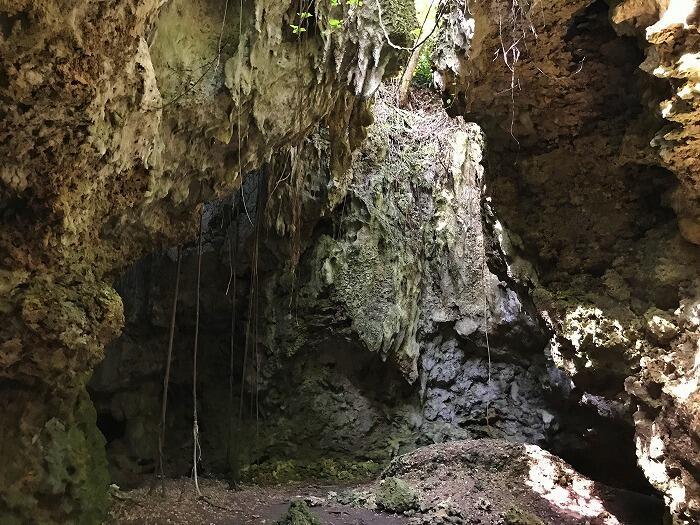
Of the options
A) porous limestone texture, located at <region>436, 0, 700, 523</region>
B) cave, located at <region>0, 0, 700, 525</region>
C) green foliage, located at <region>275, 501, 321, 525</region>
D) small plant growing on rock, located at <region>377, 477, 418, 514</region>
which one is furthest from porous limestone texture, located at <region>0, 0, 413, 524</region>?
small plant growing on rock, located at <region>377, 477, 418, 514</region>

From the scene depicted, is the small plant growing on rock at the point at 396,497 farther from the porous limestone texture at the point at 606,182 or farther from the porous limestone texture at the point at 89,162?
the porous limestone texture at the point at 89,162

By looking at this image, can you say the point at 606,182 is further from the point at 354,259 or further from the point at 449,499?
the point at 354,259

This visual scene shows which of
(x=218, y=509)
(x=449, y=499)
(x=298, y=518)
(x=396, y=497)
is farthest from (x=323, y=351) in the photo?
(x=298, y=518)

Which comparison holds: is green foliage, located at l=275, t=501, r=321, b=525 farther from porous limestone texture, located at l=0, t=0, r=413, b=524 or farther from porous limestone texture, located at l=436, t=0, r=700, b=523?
porous limestone texture, located at l=436, t=0, r=700, b=523

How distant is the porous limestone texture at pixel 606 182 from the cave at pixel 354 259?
0.08 feet

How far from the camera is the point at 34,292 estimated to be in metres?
2.97

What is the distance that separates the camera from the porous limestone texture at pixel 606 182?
4094 millimetres

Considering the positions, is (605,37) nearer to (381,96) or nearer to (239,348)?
(381,96)

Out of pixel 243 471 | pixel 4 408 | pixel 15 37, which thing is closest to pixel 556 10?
pixel 15 37

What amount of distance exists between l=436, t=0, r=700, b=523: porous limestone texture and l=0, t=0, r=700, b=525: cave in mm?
24

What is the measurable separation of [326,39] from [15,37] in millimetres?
2723

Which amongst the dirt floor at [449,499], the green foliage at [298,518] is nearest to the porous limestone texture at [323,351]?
the dirt floor at [449,499]

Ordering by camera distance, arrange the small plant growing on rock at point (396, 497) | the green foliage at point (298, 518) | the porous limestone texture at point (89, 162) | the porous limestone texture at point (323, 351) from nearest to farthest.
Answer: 1. the porous limestone texture at point (89, 162)
2. the green foliage at point (298, 518)
3. the small plant growing on rock at point (396, 497)
4. the porous limestone texture at point (323, 351)

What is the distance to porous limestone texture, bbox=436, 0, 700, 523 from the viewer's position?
13.4ft
